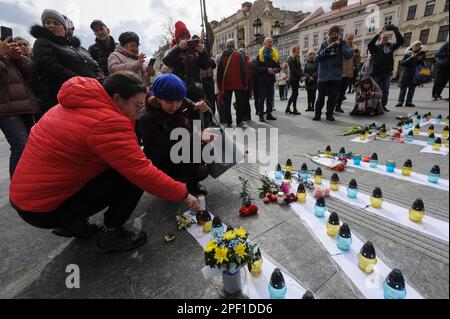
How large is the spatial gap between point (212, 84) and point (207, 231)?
4.73 m

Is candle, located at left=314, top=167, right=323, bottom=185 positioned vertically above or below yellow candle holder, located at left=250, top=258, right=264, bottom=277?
above

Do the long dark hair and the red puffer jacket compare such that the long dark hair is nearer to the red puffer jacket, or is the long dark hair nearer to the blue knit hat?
the red puffer jacket

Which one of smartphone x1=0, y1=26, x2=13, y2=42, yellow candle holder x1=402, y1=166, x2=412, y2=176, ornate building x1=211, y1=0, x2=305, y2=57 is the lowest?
yellow candle holder x1=402, y1=166, x2=412, y2=176

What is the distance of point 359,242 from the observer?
1856 mm

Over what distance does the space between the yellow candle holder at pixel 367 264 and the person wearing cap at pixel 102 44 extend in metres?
4.21

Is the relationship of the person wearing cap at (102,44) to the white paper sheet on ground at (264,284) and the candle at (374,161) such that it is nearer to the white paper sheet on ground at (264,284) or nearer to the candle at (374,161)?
the white paper sheet on ground at (264,284)

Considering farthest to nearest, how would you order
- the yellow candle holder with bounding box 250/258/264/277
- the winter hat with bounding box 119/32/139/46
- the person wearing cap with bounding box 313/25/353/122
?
the person wearing cap with bounding box 313/25/353/122, the winter hat with bounding box 119/32/139/46, the yellow candle holder with bounding box 250/258/264/277

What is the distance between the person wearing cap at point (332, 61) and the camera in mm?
5273

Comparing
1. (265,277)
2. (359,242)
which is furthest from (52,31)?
(359,242)

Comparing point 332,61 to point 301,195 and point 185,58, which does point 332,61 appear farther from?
point 301,195

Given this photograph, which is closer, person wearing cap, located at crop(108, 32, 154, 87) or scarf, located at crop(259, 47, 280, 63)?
person wearing cap, located at crop(108, 32, 154, 87)

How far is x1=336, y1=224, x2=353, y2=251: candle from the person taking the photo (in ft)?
5.71

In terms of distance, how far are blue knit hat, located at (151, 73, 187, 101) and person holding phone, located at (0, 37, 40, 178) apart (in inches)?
69.9

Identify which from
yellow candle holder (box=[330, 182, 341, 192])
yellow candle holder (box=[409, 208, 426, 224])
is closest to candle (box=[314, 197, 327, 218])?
yellow candle holder (box=[330, 182, 341, 192])
